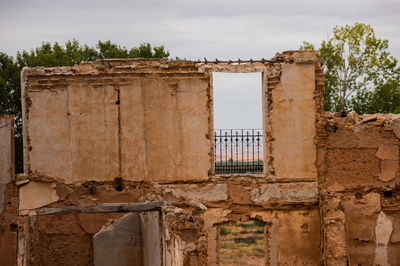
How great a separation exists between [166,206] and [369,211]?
4910 millimetres

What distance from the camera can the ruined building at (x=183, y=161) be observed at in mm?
14227

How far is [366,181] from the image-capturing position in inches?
559

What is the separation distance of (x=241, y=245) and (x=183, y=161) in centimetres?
1268

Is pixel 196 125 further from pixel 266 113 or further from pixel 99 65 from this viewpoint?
pixel 99 65

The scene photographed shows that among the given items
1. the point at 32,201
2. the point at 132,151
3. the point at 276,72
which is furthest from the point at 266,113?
the point at 32,201

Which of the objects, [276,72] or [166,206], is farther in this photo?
[276,72]

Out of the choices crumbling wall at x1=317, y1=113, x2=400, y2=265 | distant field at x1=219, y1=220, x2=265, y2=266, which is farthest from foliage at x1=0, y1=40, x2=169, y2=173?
crumbling wall at x1=317, y1=113, x2=400, y2=265

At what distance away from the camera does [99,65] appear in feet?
47.2

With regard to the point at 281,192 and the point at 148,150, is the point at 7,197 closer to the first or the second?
the point at 148,150

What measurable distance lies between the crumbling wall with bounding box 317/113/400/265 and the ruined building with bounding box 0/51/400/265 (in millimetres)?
21

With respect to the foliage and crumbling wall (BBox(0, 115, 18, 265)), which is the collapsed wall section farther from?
the foliage

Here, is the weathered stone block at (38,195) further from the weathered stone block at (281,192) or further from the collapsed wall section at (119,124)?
the weathered stone block at (281,192)

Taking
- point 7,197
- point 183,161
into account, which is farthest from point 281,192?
point 7,197

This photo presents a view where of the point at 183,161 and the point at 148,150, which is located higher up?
the point at 148,150
